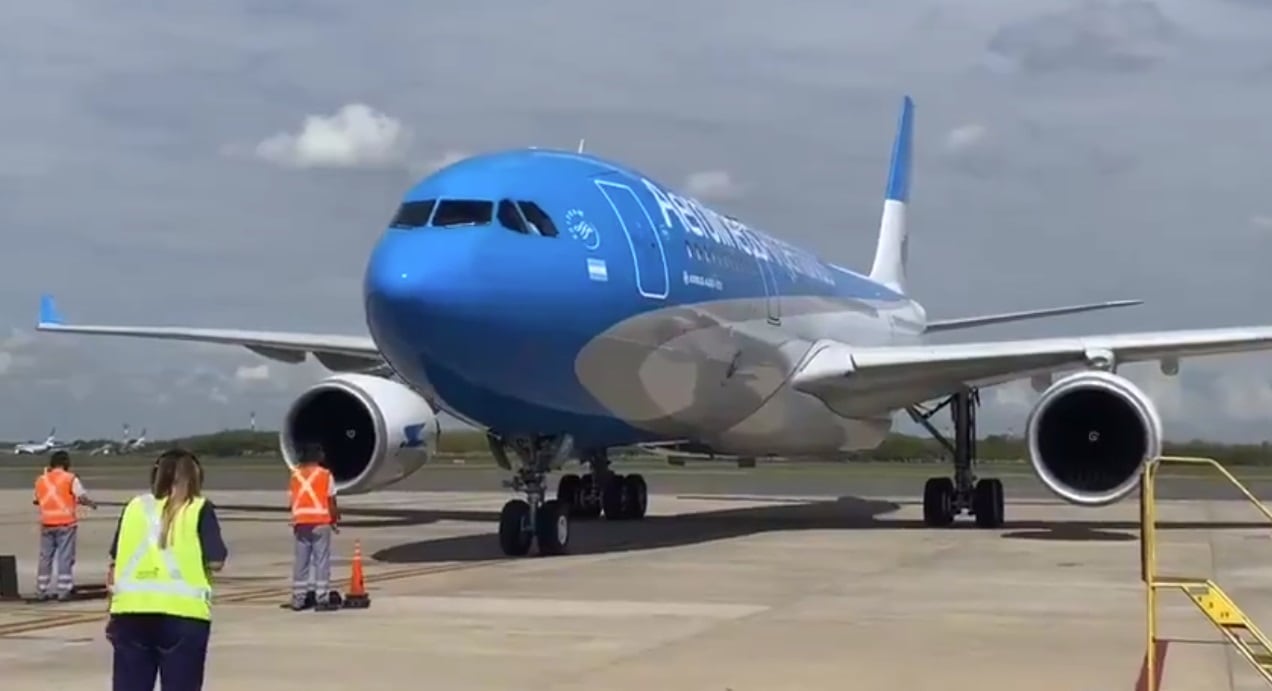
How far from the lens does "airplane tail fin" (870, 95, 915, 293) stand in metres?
30.3

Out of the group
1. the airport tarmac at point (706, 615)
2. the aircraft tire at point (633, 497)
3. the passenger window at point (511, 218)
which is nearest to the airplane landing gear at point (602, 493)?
the aircraft tire at point (633, 497)

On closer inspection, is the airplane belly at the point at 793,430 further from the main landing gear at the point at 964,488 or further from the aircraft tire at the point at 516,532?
the aircraft tire at the point at 516,532

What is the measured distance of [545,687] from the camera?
7520 mm

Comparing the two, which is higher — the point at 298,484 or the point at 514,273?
the point at 514,273

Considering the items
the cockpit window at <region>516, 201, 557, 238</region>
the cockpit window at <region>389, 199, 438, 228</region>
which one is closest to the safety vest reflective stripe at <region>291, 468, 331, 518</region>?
the cockpit window at <region>389, 199, 438, 228</region>

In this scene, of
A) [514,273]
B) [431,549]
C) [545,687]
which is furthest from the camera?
[431,549]

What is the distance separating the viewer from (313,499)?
1157 centimetres

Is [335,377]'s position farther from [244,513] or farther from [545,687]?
[545,687]

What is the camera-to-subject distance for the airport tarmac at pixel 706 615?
26.1 ft

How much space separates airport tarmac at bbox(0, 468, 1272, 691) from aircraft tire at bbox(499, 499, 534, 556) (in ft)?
0.63

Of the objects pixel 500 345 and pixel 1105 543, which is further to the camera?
pixel 1105 543

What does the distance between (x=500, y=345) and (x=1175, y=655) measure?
6.45 m

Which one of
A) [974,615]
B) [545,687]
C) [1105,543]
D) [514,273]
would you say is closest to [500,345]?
[514,273]

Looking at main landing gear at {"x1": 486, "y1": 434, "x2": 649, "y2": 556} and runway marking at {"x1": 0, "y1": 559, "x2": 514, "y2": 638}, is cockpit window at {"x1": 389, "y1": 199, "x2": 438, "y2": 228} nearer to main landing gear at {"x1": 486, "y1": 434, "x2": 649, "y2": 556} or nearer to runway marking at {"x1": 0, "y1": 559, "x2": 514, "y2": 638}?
main landing gear at {"x1": 486, "y1": 434, "x2": 649, "y2": 556}
